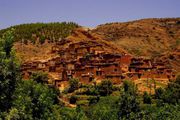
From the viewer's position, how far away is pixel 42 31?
9762 cm

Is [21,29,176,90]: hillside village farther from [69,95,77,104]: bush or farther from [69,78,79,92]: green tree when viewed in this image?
[69,95,77,104]: bush

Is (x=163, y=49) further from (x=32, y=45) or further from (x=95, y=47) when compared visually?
(x=95, y=47)

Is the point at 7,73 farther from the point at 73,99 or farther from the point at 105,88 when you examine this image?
the point at 105,88

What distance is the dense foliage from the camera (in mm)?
90625

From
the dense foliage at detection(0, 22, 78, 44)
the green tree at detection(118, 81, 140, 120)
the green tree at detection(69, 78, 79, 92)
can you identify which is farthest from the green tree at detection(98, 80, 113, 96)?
the dense foliage at detection(0, 22, 78, 44)

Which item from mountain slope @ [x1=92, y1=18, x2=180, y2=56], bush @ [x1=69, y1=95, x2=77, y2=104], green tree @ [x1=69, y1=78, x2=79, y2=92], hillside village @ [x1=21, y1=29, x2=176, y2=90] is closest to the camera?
bush @ [x1=69, y1=95, x2=77, y2=104]

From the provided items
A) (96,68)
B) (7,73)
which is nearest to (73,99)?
(96,68)

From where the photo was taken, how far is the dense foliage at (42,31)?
90625mm

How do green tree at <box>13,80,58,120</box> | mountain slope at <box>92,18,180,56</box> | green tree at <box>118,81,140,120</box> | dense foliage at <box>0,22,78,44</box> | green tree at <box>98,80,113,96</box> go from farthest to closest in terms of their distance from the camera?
mountain slope at <box>92,18,180,56</box> → dense foliage at <box>0,22,78,44</box> → green tree at <box>98,80,113,96</box> → green tree at <box>118,81,140,120</box> → green tree at <box>13,80,58,120</box>

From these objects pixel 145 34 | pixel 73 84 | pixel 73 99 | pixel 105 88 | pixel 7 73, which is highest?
pixel 145 34

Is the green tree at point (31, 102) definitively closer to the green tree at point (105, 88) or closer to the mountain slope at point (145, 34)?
the green tree at point (105, 88)

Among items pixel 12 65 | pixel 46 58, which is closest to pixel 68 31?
pixel 46 58

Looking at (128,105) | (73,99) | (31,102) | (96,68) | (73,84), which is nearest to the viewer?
(31,102)

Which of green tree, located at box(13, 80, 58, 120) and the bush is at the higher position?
green tree, located at box(13, 80, 58, 120)
